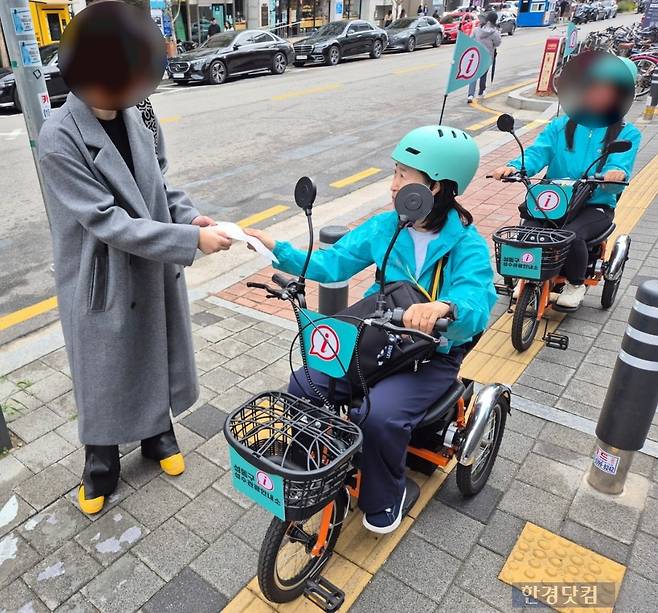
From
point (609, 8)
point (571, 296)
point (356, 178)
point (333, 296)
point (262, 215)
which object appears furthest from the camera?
point (609, 8)

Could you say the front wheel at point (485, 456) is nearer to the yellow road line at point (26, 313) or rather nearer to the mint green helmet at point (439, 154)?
the mint green helmet at point (439, 154)

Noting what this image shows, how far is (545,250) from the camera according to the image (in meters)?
3.69

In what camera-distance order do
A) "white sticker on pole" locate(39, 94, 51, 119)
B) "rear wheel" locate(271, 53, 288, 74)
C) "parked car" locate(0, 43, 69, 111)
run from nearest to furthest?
"white sticker on pole" locate(39, 94, 51, 119)
"parked car" locate(0, 43, 69, 111)
"rear wheel" locate(271, 53, 288, 74)

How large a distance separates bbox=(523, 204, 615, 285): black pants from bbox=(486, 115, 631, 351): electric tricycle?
0.05 metres

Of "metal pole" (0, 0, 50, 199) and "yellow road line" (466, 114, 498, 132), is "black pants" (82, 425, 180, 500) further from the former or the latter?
"yellow road line" (466, 114, 498, 132)

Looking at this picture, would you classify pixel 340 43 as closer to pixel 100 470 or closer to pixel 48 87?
pixel 48 87

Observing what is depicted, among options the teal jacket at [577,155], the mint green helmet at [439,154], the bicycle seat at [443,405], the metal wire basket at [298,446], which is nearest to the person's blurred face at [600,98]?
the teal jacket at [577,155]

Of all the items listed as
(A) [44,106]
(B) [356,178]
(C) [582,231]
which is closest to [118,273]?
(A) [44,106]

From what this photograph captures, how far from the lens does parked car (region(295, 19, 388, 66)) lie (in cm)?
2036

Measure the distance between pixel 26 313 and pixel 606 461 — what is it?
4253 millimetres

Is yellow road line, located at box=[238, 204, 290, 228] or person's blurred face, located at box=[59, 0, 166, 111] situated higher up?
person's blurred face, located at box=[59, 0, 166, 111]

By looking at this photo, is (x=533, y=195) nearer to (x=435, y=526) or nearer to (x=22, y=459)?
(x=435, y=526)

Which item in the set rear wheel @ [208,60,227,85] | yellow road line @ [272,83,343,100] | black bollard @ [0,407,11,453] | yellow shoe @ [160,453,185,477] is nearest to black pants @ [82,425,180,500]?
yellow shoe @ [160,453,185,477]

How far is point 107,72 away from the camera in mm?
2127
